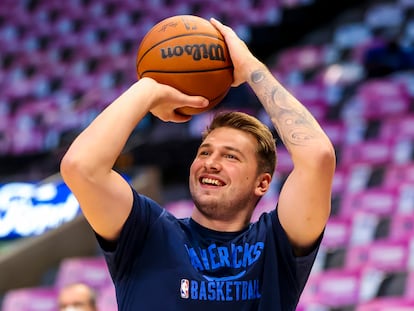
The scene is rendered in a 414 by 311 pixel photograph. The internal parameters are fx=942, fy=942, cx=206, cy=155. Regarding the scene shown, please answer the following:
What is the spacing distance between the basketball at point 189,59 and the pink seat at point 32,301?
4.48 m

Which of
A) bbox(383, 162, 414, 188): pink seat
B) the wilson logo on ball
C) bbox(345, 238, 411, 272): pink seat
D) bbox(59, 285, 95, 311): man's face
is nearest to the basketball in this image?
the wilson logo on ball

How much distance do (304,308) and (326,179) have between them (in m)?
3.46

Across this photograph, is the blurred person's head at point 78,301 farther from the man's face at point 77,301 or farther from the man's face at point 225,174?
the man's face at point 225,174

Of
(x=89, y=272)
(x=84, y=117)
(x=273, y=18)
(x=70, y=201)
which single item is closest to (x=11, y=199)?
(x=70, y=201)

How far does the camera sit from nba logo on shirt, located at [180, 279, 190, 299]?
250 cm

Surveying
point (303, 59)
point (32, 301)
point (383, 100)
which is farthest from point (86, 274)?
point (303, 59)

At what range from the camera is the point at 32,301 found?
699cm

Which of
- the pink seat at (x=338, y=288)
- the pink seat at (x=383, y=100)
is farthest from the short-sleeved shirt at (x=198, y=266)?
the pink seat at (x=383, y=100)

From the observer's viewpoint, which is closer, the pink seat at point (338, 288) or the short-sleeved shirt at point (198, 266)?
the short-sleeved shirt at point (198, 266)

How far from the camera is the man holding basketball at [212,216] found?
2.49 meters

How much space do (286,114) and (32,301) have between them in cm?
473

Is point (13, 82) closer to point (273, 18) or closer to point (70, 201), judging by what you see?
point (273, 18)

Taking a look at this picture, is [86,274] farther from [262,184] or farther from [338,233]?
[262,184]

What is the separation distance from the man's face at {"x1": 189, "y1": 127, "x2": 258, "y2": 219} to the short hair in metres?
0.02
